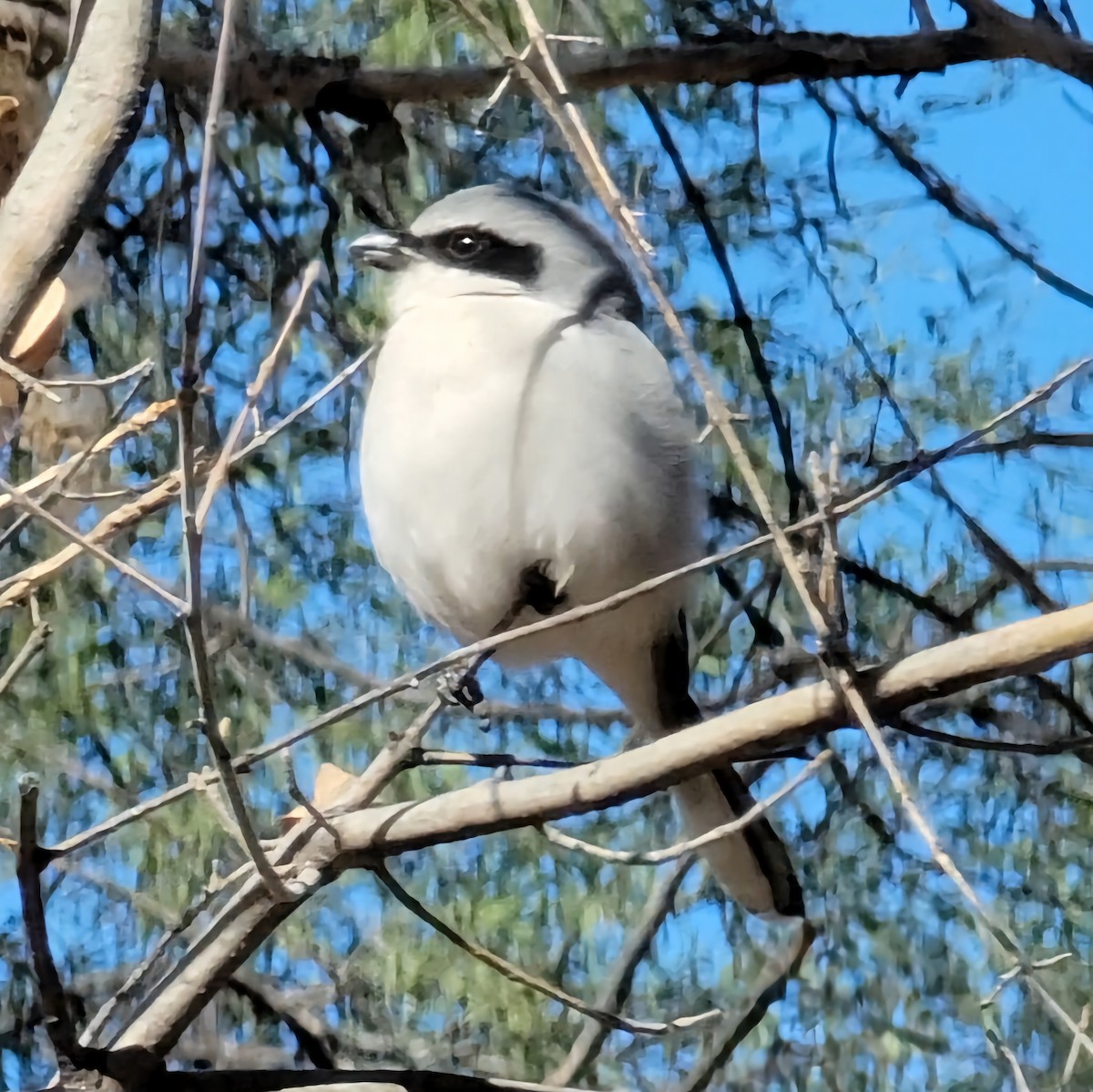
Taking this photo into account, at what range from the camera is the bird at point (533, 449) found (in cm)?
118

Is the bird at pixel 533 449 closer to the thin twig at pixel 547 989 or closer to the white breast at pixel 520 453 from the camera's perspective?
the white breast at pixel 520 453

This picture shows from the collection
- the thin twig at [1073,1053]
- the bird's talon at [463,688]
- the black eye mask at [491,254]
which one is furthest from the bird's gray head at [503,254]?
the thin twig at [1073,1053]

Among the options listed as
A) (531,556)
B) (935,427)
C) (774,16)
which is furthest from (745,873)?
(774,16)

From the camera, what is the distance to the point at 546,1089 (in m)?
0.96

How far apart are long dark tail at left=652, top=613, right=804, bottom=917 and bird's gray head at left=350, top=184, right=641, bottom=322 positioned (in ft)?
1.41

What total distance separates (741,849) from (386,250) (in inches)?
24.6

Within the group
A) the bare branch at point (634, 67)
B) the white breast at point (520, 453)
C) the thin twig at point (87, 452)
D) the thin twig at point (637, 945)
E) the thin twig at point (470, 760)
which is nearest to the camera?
the thin twig at point (87, 452)

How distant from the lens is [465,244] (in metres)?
1.35

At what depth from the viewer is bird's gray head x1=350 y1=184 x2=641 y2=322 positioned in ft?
4.33

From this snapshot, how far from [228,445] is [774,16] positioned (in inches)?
44.3

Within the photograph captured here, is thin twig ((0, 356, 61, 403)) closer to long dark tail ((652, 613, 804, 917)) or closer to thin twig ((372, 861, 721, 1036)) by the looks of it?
thin twig ((372, 861, 721, 1036))

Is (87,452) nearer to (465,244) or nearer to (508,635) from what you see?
(508,635)

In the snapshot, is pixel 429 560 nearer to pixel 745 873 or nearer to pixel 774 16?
pixel 745 873

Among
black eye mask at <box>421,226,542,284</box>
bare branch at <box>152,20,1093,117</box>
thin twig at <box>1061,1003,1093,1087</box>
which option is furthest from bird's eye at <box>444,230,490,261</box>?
thin twig at <box>1061,1003,1093,1087</box>
